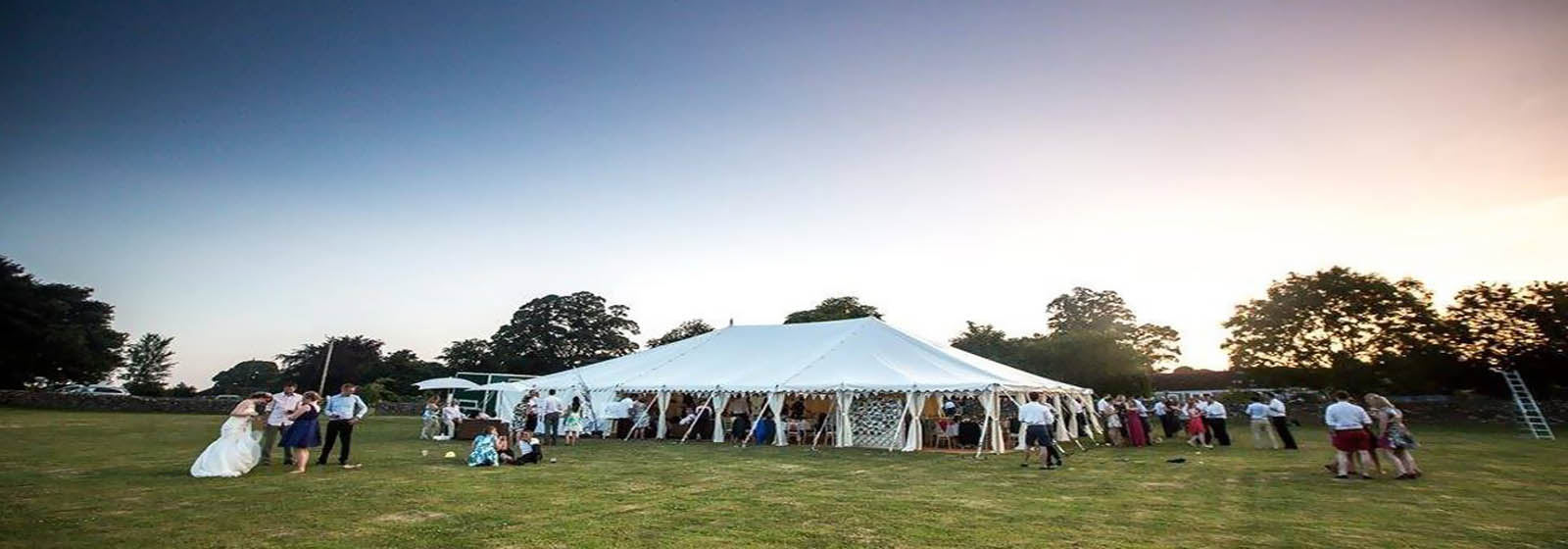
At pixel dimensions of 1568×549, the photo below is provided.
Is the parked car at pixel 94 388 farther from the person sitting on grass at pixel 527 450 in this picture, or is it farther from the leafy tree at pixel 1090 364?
the leafy tree at pixel 1090 364

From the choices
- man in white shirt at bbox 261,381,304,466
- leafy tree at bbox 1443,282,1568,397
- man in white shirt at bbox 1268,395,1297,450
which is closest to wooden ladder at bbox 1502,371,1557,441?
leafy tree at bbox 1443,282,1568,397

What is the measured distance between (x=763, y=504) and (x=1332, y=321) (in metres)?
33.0

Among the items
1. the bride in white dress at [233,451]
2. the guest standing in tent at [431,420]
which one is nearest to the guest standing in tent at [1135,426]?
the guest standing in tent at [431,420]

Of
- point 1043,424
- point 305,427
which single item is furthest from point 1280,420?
point 305,427

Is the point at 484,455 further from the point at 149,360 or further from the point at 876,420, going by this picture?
the point at 149,360

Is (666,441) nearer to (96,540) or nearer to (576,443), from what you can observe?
(576,443)

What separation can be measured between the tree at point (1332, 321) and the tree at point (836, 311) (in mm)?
22065

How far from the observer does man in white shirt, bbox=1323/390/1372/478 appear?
8297mm

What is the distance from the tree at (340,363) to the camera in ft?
143

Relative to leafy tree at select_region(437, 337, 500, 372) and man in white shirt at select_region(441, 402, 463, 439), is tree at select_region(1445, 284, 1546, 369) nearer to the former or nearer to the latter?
man in white shirt at select_region(441, 402, 463, 439)

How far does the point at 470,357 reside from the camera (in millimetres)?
52344

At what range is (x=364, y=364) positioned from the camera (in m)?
44.4

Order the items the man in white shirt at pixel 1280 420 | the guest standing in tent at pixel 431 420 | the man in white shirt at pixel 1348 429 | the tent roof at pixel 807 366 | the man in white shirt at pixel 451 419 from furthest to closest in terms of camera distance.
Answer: the man in white shirt at pixel 451 419 < the guest standing in tent at pixel 431 420 < the tent roof at pixel 807 366 < the man in white shirt at pixel 1280 420 < the man in white shirt at pixel 1348 429

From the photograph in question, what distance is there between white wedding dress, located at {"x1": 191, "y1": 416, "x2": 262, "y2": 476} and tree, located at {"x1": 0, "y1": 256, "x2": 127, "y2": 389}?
33.5 m
